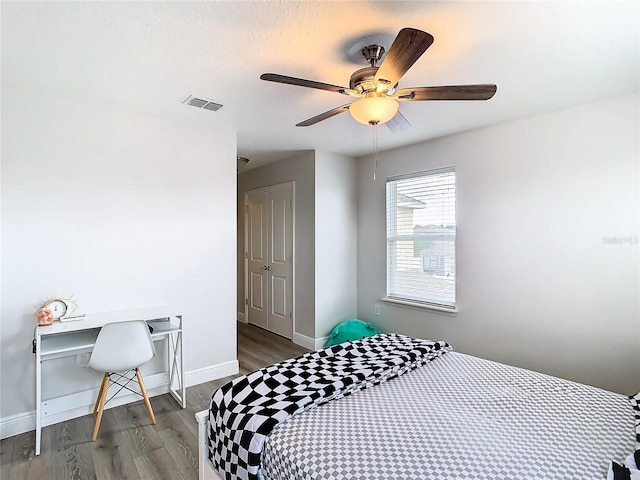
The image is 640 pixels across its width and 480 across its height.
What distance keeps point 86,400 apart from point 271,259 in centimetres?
261

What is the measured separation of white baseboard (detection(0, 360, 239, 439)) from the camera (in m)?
2.31

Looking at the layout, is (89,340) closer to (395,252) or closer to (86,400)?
(86,400)

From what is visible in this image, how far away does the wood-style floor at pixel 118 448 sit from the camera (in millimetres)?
1933

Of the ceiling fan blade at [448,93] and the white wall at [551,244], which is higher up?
the ceiling fan blade at [448,93]

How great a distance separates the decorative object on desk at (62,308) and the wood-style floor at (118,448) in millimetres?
756

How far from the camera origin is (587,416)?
1461mm

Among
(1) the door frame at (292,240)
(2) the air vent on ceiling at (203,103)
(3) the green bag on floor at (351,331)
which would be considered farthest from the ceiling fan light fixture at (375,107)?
(3) the green bag on floor at (351,331)

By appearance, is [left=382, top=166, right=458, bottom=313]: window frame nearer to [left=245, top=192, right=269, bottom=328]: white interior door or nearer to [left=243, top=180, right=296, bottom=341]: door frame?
[left=243, top=180, right=296, bottom=341]: door frame

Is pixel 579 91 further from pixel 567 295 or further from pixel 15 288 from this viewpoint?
pixel 15 288

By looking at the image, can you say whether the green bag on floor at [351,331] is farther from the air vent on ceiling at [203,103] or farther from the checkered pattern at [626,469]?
the checkered pattern at [626,469]

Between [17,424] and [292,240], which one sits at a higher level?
[292,240]

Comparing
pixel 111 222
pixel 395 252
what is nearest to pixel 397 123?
pixel 395 252

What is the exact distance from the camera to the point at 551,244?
9.17 ft

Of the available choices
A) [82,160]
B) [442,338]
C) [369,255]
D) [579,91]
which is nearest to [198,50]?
[82,160]
